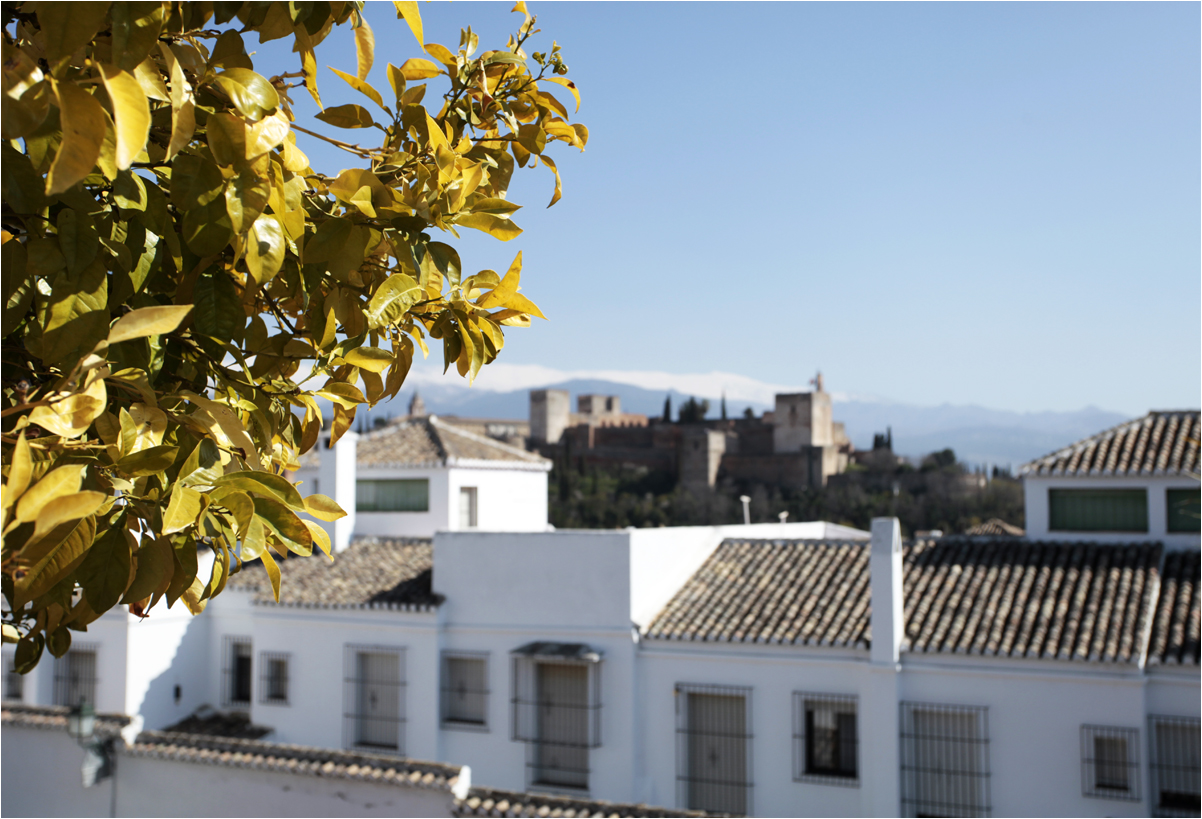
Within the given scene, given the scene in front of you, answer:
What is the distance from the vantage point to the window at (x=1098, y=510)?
14.9 meters

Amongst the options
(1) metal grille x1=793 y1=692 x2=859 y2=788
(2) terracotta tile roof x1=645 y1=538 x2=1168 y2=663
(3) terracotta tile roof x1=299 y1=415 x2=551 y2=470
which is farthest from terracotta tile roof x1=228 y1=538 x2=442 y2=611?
(1) metal grille x1=793 y1=692 x2=859 y2=788

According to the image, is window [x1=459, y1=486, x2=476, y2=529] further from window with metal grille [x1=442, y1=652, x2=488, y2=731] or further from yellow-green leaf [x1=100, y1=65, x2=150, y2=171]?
yellow-green leaf [x1=100, y1=65, x2=150, y2=171]

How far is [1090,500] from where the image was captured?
50.1 ft

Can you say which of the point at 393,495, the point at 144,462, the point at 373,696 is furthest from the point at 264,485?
the point at 393,495

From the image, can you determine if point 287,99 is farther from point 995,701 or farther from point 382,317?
point 995,701

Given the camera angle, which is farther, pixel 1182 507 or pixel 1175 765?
pixel 1182 507

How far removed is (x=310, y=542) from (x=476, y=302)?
0.70 m

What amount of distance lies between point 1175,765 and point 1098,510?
454cm

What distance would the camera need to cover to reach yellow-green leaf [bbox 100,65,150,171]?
116cm

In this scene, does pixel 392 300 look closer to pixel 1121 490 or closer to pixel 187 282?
pixel 187 282

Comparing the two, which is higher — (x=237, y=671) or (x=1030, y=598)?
(x=1030, y=598)

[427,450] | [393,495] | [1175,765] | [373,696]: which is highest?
[427,450]

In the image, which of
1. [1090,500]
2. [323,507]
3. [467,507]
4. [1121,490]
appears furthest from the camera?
[467,507]

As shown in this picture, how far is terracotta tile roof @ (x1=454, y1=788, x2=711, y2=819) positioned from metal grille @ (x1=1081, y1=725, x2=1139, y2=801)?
5.34m
